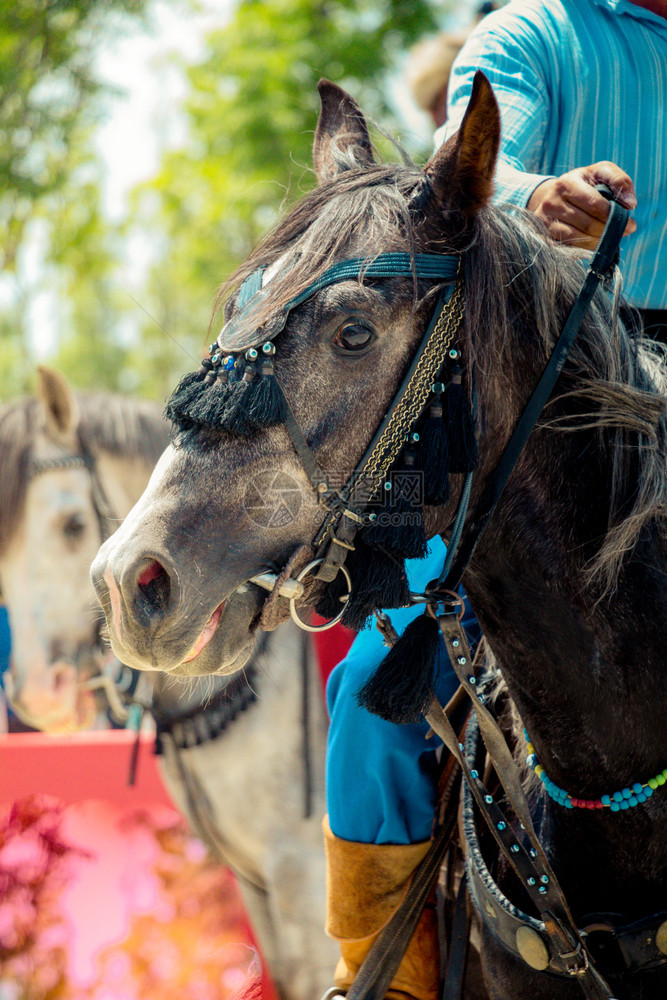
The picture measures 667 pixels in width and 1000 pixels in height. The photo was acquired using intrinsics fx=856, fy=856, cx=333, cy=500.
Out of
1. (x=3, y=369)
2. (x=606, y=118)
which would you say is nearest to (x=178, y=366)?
(x=3, y=369)

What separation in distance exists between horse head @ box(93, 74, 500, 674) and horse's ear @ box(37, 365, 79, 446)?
2704 mm

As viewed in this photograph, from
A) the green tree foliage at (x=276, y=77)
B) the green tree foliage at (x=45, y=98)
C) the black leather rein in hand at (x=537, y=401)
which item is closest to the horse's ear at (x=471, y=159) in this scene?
the black leather rein in hand at (x=537, y=401)

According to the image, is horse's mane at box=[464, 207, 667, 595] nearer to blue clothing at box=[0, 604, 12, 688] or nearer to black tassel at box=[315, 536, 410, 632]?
black tassel at box=[315, 536, 410, 632]

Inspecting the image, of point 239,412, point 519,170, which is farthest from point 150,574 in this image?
point 519,170

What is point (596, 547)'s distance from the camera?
4.88 feet

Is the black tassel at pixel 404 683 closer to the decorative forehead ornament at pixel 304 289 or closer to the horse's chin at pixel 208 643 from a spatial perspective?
the horse's chin at pixel 208 643

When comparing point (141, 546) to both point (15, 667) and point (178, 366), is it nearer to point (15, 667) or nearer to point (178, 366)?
point (15, 667)

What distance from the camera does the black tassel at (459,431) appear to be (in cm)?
136

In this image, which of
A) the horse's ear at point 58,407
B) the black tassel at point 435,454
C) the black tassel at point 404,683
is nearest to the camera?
the black tassel at point 435,454

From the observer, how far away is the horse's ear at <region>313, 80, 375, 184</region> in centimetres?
166

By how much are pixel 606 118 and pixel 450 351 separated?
1.06 m

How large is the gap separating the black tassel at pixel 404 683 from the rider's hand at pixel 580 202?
31.7 inches

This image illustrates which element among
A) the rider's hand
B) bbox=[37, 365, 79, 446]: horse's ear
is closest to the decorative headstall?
the rider's hand

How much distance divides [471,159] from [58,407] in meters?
3.01
